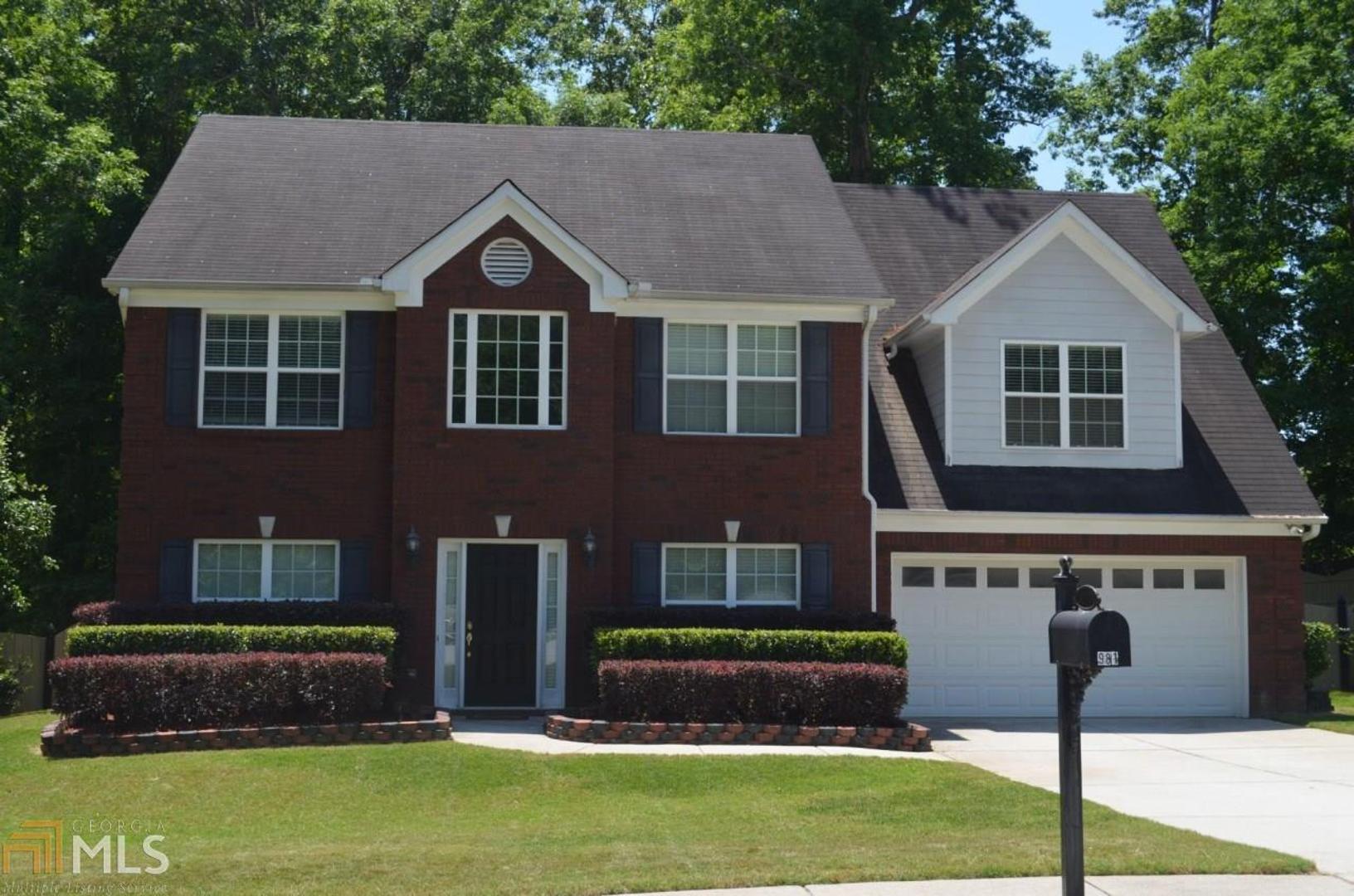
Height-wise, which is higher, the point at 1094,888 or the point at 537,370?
the point at 537,370

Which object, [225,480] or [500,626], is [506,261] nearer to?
[225,480]

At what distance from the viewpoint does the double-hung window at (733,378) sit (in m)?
20.6

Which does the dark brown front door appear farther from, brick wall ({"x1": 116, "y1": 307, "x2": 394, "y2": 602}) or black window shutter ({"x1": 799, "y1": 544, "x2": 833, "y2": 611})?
black window shutter ({"x1": 799, "y1": 544, "x2": 833, "y2": 611})

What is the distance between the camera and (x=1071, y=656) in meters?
8.27

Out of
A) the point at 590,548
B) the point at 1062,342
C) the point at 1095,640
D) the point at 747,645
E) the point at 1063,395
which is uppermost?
the point at 1062,342

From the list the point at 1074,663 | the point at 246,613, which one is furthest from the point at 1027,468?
the point at 1074,663

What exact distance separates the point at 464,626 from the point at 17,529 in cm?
769

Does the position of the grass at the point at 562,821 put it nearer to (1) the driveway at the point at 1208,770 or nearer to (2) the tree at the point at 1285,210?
(1) the driveway at the point at 1208,770

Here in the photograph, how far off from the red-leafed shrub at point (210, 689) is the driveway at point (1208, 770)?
6756 mm

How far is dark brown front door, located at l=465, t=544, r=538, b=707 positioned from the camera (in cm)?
1988

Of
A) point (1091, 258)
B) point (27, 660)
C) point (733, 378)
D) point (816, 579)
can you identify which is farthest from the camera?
point (27, 660)

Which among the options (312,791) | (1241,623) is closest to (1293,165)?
(1241,623)

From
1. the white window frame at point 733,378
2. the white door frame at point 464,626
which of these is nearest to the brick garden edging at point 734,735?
the white door frame at point 464,626

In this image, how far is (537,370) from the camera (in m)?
20.1
